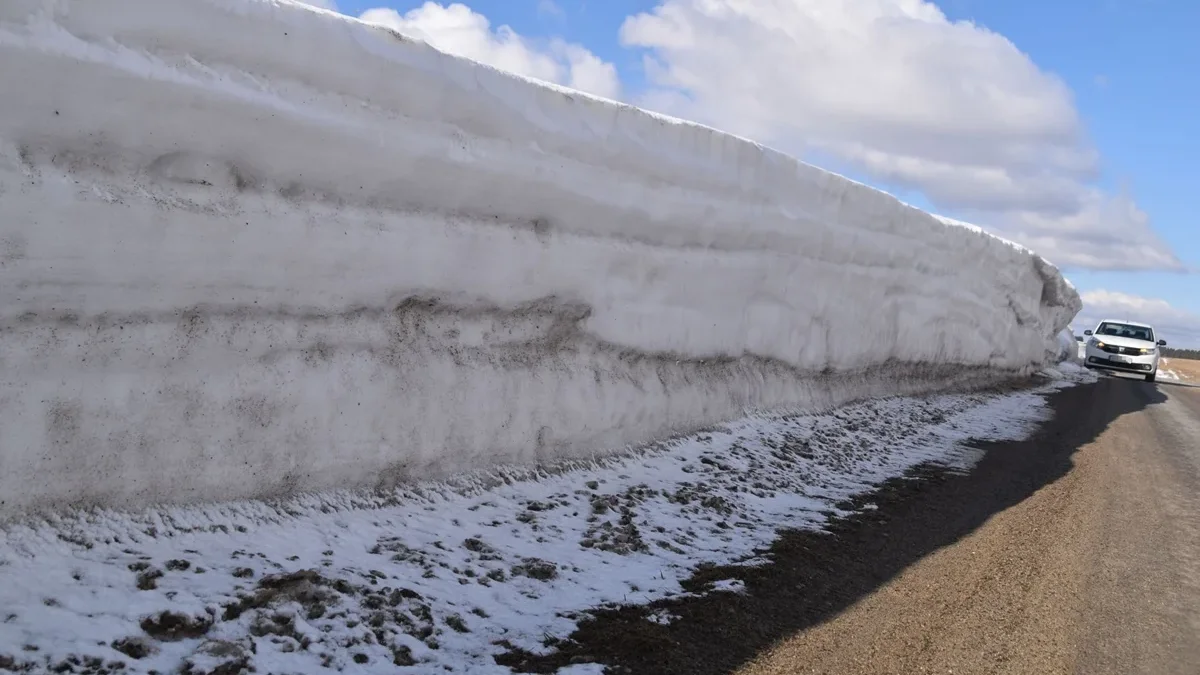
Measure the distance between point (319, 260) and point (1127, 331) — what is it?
2895cm

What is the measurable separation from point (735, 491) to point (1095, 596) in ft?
8.06

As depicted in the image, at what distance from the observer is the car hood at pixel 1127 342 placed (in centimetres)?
2683

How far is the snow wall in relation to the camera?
12.8 ft

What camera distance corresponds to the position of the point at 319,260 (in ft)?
16.4

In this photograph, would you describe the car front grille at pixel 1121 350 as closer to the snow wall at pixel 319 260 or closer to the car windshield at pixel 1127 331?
the car windshield at pixel 1127 331

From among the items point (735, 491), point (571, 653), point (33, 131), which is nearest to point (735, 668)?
point (571, 653)

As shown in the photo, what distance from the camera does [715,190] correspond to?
332 inches

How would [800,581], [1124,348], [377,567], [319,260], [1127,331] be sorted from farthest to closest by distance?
[1127,331]
[1124,348]
[800,581]
[319,260]
[377,567]

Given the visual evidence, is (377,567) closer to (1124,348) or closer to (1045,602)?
(1045,602)

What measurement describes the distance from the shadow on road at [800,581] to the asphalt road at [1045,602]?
12 centimetres

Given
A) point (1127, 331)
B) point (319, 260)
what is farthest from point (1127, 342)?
point (319, 260)

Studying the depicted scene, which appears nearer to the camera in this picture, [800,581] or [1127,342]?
[800,581]

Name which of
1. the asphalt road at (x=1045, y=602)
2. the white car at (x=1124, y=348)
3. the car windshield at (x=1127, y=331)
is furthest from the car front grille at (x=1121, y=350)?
the asphalt road at (x=1045, y=602)

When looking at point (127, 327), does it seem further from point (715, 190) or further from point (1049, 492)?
point (1049, 492)
